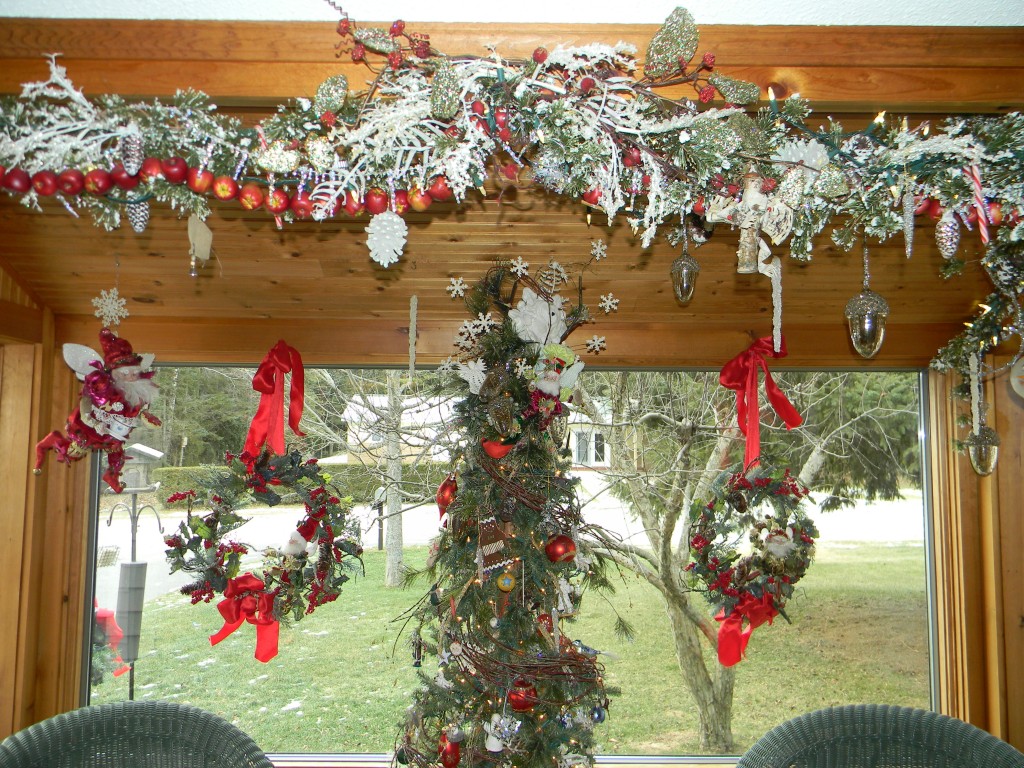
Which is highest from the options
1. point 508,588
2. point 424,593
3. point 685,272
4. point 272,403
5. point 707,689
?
point 685,272

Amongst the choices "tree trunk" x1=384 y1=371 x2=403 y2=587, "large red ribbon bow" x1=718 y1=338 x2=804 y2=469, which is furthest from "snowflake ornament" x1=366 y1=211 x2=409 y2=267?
"tree trunk" x1=384 y1=371 x2=403 y2=587

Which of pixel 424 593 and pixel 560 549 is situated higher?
pixel 560 549

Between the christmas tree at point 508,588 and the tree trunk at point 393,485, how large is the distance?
2.99ft

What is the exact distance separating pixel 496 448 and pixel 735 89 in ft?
3.85

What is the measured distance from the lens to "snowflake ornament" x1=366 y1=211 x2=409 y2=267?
4.76ft

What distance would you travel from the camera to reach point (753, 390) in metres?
2.66

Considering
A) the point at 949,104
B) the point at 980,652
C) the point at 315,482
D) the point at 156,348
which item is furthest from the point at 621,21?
the point at 980,652

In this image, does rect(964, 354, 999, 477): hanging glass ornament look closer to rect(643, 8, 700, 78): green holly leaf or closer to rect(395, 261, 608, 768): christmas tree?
rect(395, 261, 608, 768): christmas tree

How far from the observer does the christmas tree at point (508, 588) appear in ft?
6.98

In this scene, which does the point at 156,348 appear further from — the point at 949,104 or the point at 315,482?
the point at 949,104

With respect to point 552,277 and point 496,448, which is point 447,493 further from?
point 552,277

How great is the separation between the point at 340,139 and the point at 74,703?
2566 millimetres


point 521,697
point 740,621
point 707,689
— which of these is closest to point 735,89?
point 521,697

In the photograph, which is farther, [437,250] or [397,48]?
[437,250]
